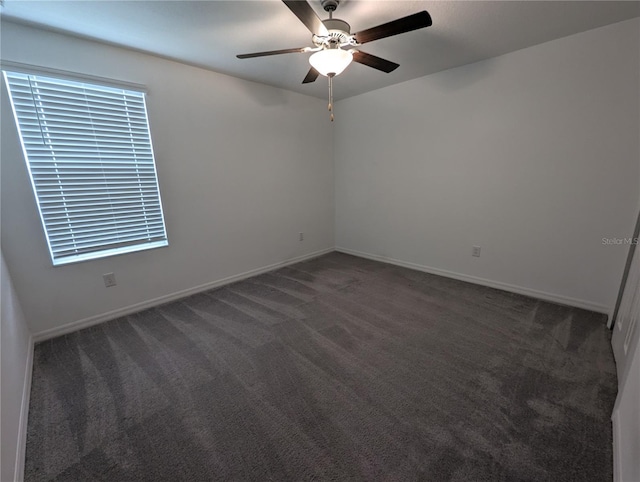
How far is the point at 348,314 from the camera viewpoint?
2535 mm

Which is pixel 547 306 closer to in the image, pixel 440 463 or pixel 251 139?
pixel 440 463

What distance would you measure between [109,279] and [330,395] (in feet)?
7.42

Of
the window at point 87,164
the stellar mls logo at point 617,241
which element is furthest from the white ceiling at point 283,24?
the stellar mls logo at point 617,241

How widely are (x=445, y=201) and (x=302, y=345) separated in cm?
240

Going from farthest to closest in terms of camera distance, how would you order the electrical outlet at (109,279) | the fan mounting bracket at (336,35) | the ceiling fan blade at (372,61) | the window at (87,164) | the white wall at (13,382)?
the electrical outlet at (109,279)
the window at (87,164)
the ceiling fan blade at (372,61)
the fan mounting bracket at (336,35)
the white wall at (13,382)

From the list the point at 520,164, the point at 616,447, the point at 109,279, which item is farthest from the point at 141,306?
the point at 520,164

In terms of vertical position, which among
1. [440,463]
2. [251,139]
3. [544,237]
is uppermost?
[251,139]

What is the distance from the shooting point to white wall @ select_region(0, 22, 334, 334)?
204cm

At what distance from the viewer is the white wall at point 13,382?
1.12 metres

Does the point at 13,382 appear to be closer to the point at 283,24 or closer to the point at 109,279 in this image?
the point at 109,279

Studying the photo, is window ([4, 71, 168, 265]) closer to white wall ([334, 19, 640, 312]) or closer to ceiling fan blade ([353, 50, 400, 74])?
ceiling fan blade ([353, 50, 400, 74])

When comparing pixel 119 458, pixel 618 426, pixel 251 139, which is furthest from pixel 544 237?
pixel 119 458

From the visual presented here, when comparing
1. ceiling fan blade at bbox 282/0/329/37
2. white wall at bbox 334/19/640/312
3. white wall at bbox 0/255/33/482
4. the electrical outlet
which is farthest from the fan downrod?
the electrical outlet

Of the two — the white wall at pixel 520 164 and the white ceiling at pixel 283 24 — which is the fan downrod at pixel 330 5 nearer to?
the white ceiling at pixel 283 24
